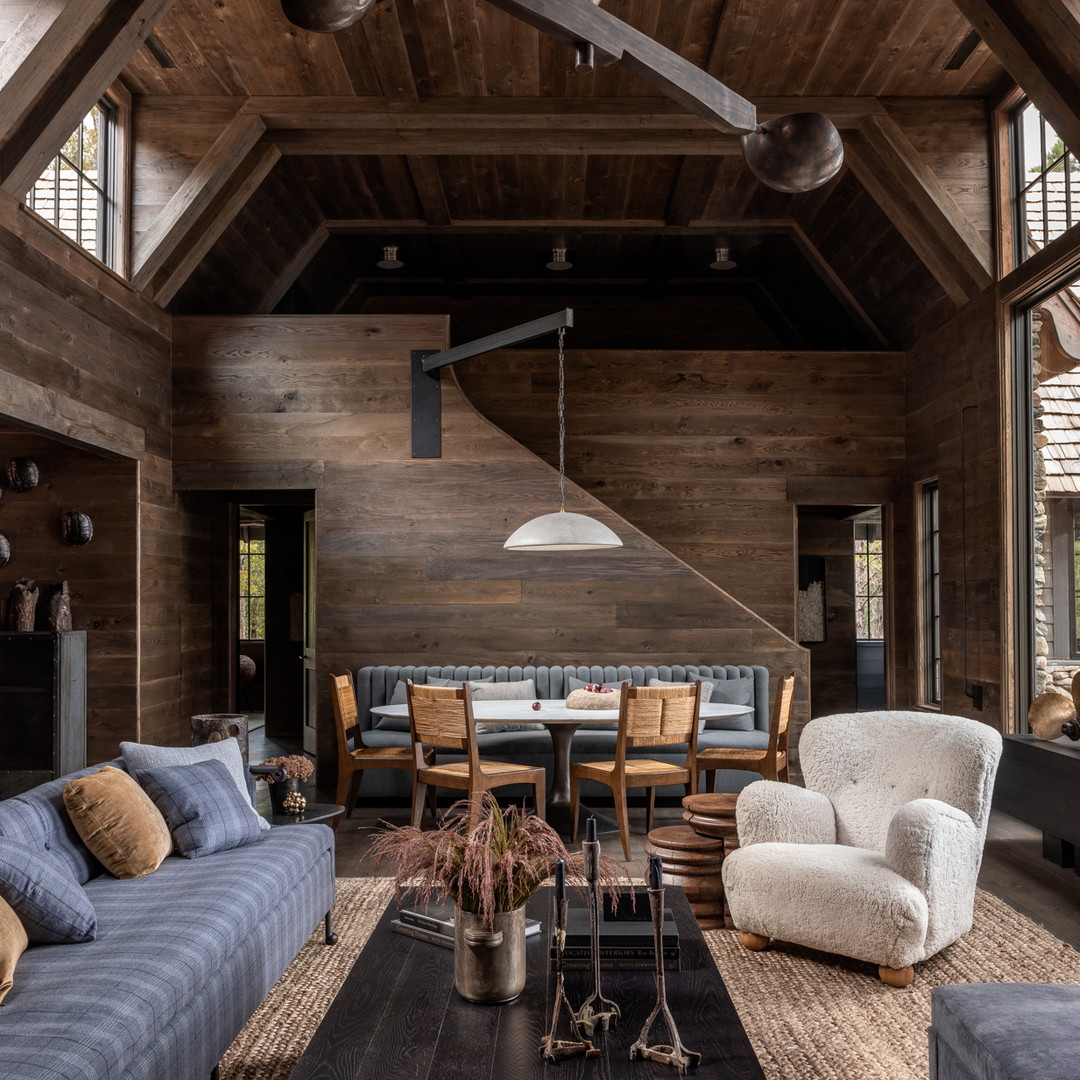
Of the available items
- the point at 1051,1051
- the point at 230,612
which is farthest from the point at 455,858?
the point at 230,612

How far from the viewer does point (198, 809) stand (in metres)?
3.26

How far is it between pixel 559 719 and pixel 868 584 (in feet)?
30.9

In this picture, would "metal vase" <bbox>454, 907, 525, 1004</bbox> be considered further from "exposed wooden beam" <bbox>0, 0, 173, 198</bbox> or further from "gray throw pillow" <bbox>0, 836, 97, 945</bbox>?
"exposed wooden beam" <bbox>0, 0, 173, 198</bbox>

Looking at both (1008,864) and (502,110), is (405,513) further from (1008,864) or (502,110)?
(1008,864)

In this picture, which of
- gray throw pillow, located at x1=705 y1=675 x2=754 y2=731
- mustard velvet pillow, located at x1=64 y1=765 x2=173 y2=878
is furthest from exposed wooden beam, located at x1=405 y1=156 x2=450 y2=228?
mustard velvet pillow, located at x1=64 y1=765 x2=173 y2=878

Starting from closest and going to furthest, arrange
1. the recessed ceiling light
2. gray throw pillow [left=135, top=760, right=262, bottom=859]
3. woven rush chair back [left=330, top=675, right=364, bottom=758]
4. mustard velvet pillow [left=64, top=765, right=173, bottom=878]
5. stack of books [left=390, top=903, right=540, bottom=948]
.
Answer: stack of books [left=390, top=903, right=540, bottom=948]
mustard velvet pillow [left=64, top=765, right=173, bottom=878]
gray throw pillow [left=135, top=760, right=262, bottom=859]
woven rush chair back [left=330, top=675, right=364, bottom=758]
the recessed ceiling light

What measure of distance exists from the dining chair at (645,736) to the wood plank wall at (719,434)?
3207 mm

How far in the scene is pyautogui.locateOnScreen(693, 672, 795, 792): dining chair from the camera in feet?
17.7

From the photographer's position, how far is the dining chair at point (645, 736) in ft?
16.3

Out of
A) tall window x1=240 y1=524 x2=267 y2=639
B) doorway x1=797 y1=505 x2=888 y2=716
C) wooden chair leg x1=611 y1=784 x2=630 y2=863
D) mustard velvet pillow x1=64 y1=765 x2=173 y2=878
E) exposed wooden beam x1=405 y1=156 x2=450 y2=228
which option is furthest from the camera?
tall window x1=240 y1=524 x2=267 y2=639

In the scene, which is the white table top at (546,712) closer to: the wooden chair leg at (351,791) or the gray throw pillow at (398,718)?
the wooden chair leg at (351,791)

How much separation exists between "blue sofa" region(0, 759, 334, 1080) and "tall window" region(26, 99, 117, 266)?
3.96m

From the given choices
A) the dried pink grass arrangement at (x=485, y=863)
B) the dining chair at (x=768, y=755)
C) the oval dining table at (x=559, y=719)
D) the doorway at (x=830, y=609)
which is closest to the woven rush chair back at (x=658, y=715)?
the oval dining table at (x=559, y=719)

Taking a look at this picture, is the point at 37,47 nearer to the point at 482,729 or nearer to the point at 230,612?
the point at 482,729
